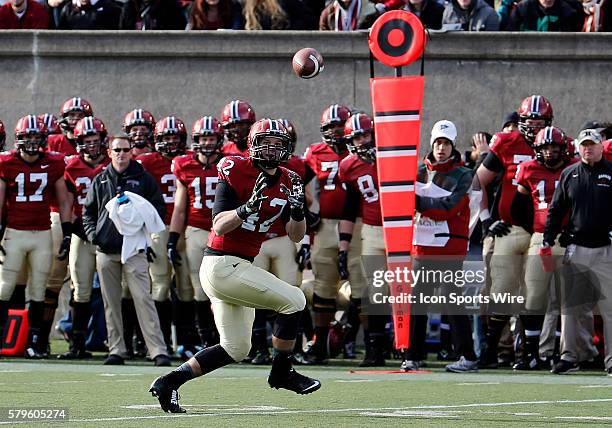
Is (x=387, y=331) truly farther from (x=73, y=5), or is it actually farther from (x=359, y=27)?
(x=73, y=5)

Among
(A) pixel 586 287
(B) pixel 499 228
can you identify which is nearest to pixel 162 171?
(B) pixel 499 228

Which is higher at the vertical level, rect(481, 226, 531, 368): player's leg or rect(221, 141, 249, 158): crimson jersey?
rect(221, 141, 249, 158): crimson jersey

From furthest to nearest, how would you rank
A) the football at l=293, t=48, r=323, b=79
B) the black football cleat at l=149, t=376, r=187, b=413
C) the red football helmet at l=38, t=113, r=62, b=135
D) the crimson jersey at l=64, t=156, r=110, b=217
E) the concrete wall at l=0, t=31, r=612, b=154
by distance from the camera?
1. the concrete wall at l=0, t=31, r=612, b=154
2. the red football helmet at l=38, t=113, r=62, b=135
3. the crimson jersey at l=64, t=156, r=110, b=217
4. the football at l=293, t=48, r=323, b=79
5. the black football cleat at l=149, t=376, r=187, b=413

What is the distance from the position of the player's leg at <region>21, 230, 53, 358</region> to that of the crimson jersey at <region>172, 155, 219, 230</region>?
1.32 metres

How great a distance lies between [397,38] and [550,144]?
5.27ft

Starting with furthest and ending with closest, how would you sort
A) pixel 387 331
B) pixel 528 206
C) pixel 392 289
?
pixel 387 331 → pixel 528 206 → pixel 392 289

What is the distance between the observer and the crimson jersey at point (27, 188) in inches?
501

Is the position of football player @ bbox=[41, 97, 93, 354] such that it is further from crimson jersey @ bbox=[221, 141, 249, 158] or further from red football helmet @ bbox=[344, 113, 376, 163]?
red football helmet @ bbox=[344, 113, 376, 163]

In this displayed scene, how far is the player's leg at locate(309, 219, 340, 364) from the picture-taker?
12680 millimetres

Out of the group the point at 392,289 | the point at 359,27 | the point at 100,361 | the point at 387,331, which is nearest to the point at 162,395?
the point at 392,289

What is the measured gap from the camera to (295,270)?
12.3 meters

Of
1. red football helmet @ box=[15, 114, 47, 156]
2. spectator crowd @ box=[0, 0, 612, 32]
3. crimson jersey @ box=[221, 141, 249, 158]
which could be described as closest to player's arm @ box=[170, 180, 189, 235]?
crimson jersey @ box=[221, 141, 249, 158]

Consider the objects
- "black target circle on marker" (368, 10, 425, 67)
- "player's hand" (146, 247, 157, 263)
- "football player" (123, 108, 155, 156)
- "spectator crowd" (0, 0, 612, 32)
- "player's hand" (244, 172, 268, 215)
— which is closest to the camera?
"player's hand" (244, 172, 268, 215)

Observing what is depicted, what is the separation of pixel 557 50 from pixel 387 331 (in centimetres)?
379
